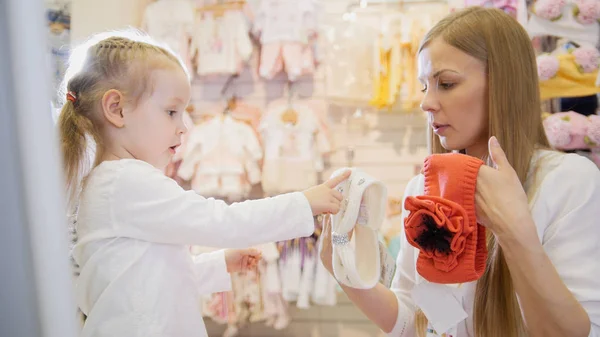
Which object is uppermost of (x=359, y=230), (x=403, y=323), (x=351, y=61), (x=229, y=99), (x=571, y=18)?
(x=571, y=18)

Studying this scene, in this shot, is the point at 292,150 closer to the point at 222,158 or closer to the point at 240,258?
the point at 222,158

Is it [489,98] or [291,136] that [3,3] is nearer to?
[489,98]

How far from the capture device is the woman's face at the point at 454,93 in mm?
1185

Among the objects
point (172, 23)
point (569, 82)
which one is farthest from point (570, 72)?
point (172, 23)

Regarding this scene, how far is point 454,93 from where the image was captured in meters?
1.20

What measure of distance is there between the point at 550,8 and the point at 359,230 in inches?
61.4

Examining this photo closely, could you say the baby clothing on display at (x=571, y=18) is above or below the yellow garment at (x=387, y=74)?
above

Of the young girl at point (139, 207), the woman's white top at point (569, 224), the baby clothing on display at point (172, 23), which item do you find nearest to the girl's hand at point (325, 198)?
the young girl at point (139, 207)

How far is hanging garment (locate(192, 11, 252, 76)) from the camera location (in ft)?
10.1

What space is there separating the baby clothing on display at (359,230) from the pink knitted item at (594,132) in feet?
4.33

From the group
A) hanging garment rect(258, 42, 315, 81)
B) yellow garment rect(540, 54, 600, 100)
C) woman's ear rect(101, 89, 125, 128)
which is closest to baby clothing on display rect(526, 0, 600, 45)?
yellow garment rect(540, 54, 600, 100)

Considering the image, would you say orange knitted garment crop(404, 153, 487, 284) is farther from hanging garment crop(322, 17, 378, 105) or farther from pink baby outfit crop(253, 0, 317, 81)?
pink baby outfit crop(253, 0, 317, 81)

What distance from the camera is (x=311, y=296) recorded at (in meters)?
2.90

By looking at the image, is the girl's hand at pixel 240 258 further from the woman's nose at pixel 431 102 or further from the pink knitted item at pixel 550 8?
the pink knitted item at pixel 550 8
